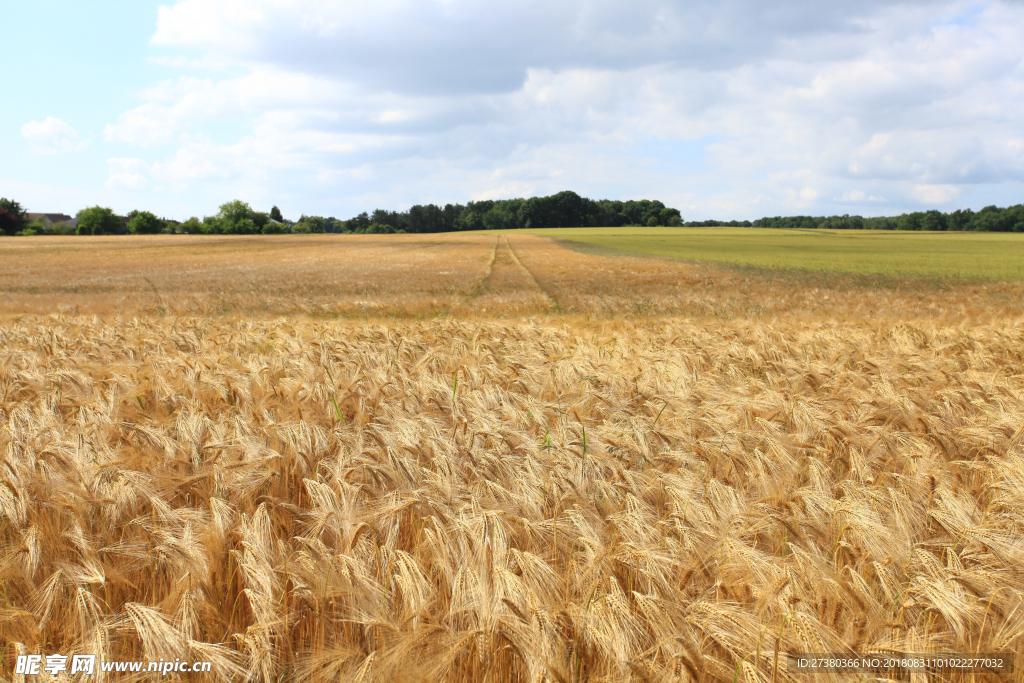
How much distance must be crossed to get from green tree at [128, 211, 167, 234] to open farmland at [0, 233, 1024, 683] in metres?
A: 128

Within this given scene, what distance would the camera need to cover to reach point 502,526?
199 centimetres

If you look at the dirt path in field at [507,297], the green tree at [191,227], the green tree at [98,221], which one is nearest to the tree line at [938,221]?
the dirt path in field at [507,297]

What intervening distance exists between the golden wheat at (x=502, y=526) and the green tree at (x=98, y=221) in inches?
5210

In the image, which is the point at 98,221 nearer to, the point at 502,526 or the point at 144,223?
the point at 144,223

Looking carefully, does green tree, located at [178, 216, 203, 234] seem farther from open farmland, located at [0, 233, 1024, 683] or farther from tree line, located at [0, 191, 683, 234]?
open farmland, located at [0, 233, 1024, 683]

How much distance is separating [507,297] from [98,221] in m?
127

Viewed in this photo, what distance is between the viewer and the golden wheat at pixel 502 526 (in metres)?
1.57

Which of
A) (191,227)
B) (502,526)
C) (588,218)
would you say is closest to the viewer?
(502,526)

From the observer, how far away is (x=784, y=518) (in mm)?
2072

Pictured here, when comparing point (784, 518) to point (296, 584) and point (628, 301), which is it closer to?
point (296, 584)

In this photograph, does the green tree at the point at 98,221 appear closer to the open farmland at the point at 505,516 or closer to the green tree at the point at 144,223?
the green tree at the point at 144,223

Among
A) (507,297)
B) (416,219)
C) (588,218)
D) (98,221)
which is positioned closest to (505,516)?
(507,297)

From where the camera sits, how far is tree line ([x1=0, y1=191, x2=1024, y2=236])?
4338 inches

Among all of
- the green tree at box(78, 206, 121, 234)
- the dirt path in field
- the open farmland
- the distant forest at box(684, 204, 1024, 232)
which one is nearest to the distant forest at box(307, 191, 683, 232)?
the distant forest at box(684, 204, 1024, 232)
